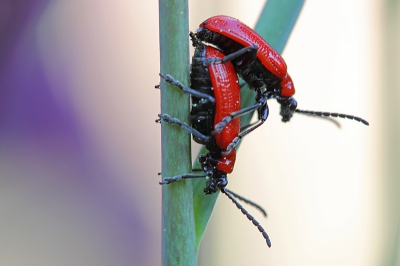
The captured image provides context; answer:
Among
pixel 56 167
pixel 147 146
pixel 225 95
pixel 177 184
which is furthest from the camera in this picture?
pixel 147 146

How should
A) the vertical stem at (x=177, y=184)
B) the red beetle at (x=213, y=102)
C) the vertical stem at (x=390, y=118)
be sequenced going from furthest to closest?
the vertical stem at (x=390, y=118)
the red beetle at (x=213, y=102)
the vertical stem at (x=177, y=184)

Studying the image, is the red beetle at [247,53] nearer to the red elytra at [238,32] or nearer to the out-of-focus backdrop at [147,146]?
the red elytra at [238,32]

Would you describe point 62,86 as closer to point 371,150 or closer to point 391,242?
point 391,242

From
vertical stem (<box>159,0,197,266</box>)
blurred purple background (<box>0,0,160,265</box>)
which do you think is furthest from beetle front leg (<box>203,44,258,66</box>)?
blurred purple background (<box>0,0,160,265</box>)

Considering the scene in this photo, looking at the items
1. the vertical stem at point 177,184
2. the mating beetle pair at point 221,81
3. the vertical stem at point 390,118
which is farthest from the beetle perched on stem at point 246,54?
the vertical stem at point 390,118

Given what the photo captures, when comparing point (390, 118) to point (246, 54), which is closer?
point (246, 54)

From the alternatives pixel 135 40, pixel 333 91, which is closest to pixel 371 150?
pixel 333 91

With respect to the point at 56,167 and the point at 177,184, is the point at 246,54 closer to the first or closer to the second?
the point at 177,184

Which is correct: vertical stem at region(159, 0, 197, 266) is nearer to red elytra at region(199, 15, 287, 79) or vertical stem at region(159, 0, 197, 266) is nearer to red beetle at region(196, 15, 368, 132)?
red beetle at region(196, 15, 368, 132)

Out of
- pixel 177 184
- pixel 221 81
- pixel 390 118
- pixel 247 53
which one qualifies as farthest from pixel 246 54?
pixel 390 118
